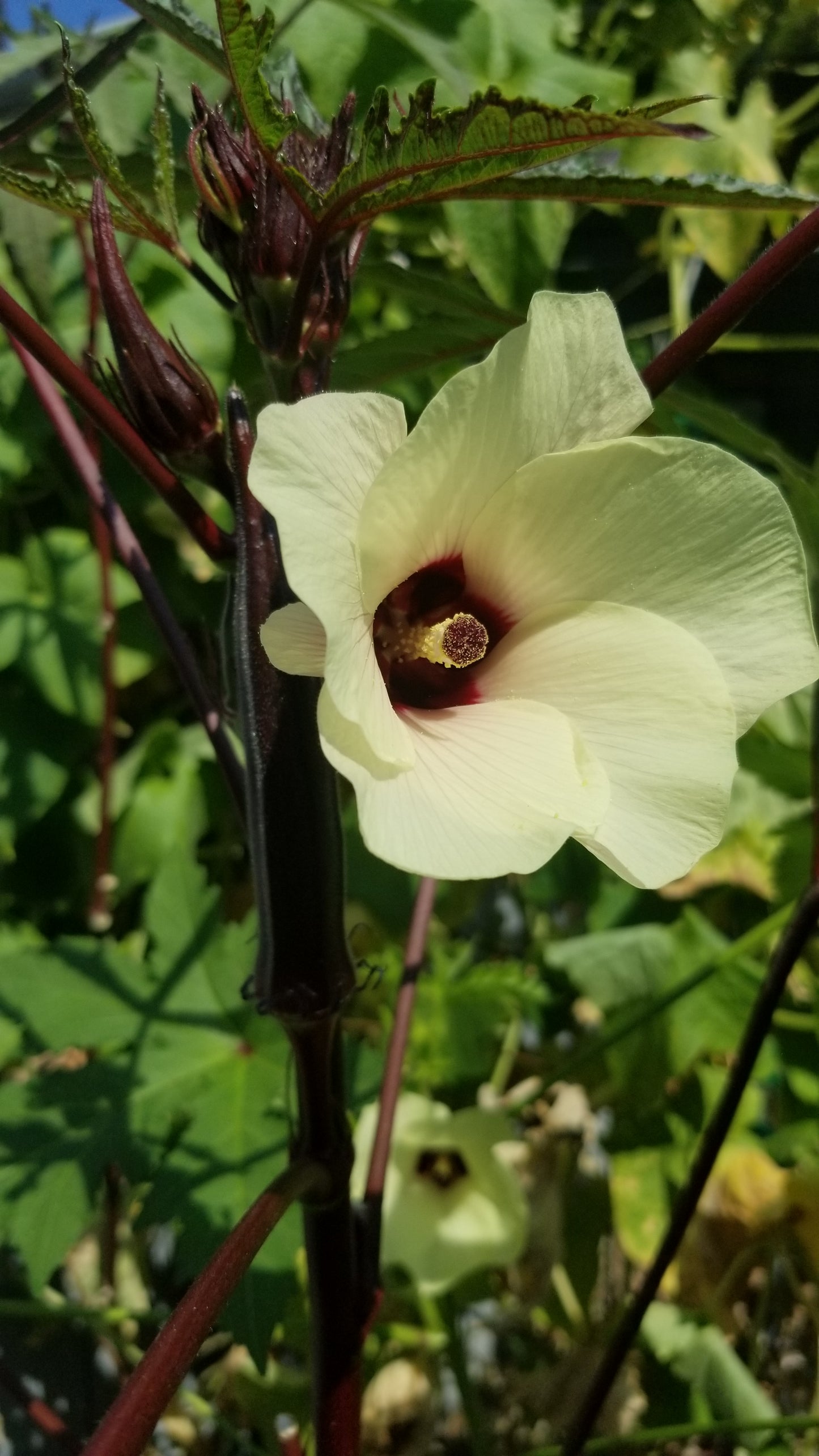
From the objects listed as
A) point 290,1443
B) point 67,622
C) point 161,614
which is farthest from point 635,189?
point 67,622

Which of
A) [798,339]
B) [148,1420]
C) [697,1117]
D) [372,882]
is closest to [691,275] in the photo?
[798,339]

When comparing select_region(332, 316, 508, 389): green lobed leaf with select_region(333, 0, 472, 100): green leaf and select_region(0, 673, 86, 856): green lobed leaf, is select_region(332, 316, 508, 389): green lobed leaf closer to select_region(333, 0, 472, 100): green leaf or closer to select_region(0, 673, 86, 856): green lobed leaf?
select_region(333, 0, 472, 100): green leaf

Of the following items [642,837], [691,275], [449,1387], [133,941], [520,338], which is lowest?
[449,1387]

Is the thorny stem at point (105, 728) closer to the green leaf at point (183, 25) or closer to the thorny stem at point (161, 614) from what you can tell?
the thorny stem at point (161, 614)

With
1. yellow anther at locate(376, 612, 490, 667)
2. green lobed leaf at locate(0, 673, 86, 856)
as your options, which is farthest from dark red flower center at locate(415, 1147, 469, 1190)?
yellow anther at locate(376, 612, 490, 667)

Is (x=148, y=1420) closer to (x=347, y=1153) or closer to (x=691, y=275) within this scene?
(x=347, y=1153)

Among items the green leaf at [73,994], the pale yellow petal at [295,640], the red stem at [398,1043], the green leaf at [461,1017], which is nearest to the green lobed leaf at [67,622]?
the green leaf at [73,994]
